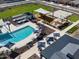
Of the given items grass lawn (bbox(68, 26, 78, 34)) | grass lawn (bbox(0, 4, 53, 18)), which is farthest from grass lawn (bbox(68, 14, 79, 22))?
grass lawn (bbox(0, 4, 53, 18))

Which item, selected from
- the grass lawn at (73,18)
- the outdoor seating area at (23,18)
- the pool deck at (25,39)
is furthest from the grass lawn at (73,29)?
the outdoor seating area at (23,18)

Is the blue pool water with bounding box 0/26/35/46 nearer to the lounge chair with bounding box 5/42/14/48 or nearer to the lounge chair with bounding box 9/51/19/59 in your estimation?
the lounge chair with bounding box 5/42/14/48

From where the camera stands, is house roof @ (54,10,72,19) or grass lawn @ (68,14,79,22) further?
house roof @ (54,10,72,19)

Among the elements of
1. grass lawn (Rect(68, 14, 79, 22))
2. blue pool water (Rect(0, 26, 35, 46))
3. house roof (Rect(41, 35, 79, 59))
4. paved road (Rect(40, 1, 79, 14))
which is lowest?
blue pool water (Rect(0, 26, 35, 46))

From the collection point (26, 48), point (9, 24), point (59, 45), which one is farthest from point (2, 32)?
point (59, 45)

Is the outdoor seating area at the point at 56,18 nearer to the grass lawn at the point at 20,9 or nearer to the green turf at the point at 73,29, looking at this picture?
the green turf at the point at 73,29

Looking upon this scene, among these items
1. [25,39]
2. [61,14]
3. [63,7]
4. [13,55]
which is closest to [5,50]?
[13,55]

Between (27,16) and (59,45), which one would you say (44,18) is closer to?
(27,16)

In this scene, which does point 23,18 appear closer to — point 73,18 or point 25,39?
point 25,39
